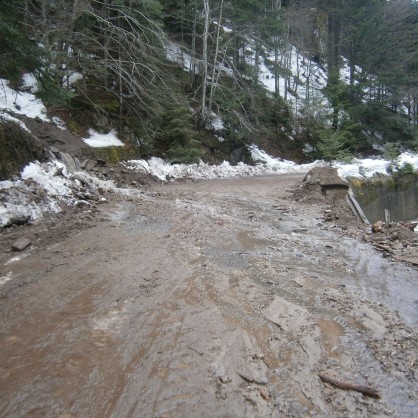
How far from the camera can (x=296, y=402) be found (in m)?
2.19

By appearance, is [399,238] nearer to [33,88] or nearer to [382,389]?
[382,389]

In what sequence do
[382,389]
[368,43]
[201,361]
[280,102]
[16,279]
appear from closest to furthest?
[382,389] < [201,361] < [16,279] < [280,102] < [368,43]

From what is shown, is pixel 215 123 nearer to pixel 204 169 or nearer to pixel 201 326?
pixel 204 169

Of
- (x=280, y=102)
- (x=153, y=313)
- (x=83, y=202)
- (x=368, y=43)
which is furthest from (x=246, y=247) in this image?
(x=368, y=43)

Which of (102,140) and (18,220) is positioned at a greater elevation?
(102,140)

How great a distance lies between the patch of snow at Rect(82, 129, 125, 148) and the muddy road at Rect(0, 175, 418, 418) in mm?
7108

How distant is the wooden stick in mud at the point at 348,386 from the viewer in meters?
2.27

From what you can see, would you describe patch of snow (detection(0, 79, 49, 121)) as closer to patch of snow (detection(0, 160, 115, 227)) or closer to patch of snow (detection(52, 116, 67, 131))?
patch of snow (detection(52, 116, 67, 131))

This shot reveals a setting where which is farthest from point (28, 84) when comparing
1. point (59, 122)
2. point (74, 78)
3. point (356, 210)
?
point (356, 210)

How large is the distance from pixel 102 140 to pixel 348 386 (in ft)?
40.6

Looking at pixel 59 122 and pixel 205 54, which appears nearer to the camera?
pixel 59 122

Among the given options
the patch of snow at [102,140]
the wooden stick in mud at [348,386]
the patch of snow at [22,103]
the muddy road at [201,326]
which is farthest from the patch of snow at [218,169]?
the wooden stick in mud at [348,386]

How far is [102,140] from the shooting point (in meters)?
12.8

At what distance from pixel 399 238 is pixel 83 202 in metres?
6.44
